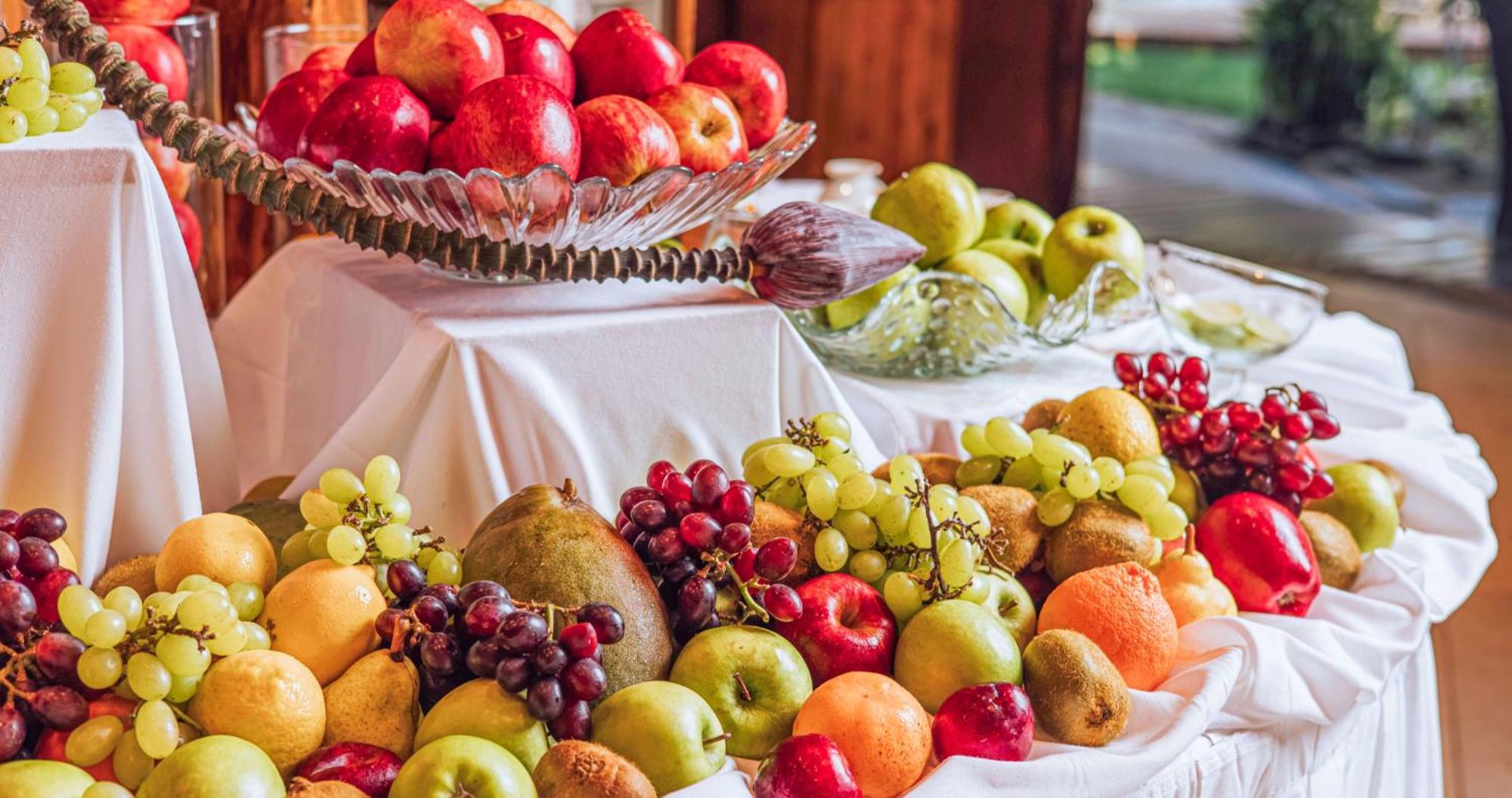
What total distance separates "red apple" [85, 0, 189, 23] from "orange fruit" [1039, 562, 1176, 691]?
0.99 meters

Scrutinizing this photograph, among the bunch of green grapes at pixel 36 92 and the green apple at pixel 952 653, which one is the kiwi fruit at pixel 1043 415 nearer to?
the green apple at pixel 952 653

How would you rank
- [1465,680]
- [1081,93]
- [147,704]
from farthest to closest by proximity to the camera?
1. [1081,93]
2. [1465,680]
3. [147,704]

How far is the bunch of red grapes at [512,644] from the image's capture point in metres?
0.80

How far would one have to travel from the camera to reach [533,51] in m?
1.07

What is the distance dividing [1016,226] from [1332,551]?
0.58 metres

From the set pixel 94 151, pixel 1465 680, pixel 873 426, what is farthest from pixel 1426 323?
pixel 94 151

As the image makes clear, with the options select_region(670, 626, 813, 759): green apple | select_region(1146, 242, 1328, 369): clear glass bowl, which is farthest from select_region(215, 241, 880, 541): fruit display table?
select_region(1146, 242, 1328, 369): clear glass bowl

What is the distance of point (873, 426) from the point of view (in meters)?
1.32

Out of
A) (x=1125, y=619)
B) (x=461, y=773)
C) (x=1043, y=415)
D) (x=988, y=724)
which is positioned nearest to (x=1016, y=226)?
(x=1043, y=415)

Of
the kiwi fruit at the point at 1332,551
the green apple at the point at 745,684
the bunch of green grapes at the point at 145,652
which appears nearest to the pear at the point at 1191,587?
the kiwi fruit at the point at 1332,551

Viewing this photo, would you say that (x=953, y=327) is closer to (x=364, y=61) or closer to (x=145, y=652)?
(x=364, y=61)

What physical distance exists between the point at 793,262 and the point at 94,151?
20.7 inches

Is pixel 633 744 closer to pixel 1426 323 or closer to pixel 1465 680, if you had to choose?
pixel 1465 680

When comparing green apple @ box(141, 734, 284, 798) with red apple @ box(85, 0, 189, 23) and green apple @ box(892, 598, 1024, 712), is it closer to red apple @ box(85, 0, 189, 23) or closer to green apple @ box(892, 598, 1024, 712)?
green apple @ box(892, 598, 1024, 712)
